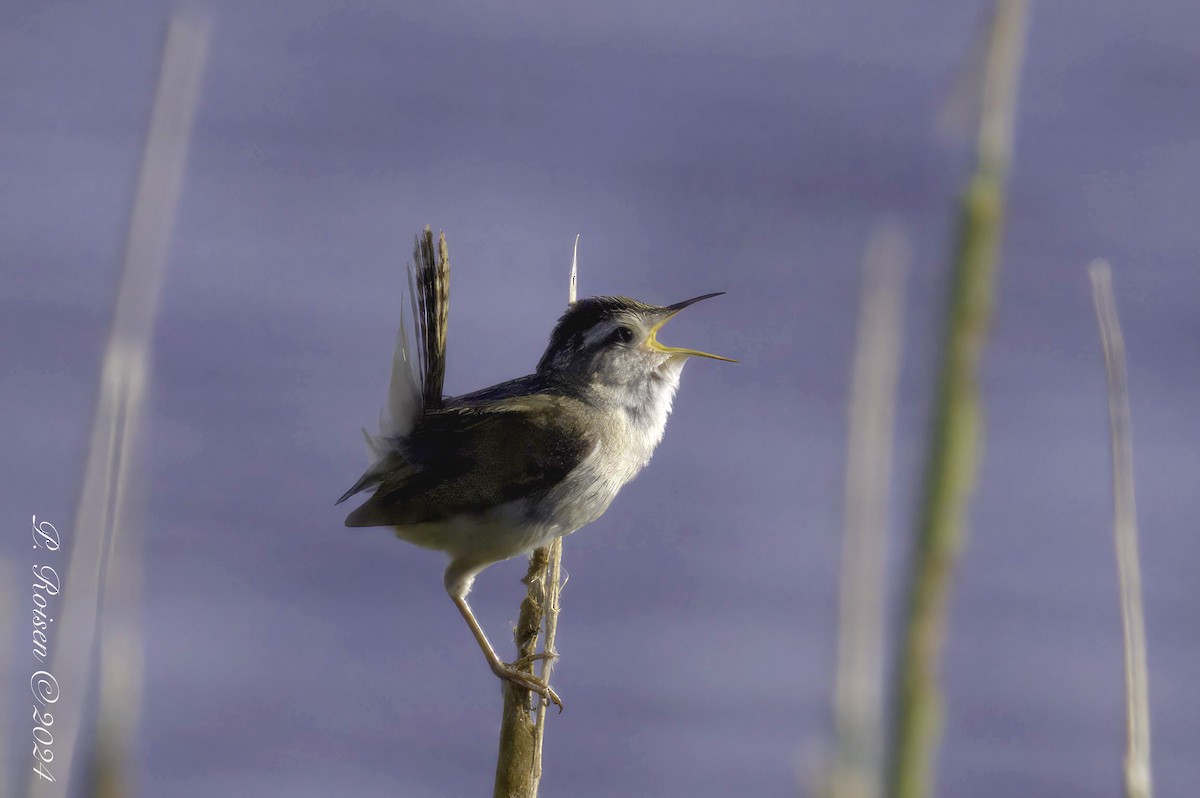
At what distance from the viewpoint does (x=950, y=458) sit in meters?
0.49

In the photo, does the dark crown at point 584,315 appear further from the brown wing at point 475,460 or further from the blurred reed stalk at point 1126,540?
the blurred reed stalk at point 1126,540

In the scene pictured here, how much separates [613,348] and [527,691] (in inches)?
50.3

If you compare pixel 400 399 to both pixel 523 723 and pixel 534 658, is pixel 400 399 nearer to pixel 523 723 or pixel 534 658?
pixel 534 658

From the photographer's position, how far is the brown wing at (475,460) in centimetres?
395

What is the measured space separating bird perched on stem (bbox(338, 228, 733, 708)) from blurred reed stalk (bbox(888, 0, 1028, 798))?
327 cm

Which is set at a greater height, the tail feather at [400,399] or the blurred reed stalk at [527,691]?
the tail feather at [400,399]

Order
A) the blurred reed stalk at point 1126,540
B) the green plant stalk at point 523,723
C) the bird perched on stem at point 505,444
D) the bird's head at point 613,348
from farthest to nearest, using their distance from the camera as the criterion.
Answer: the bird's head at point 613,348, the bird perched on stem at point 505,444, the green plant stalk at point 523,723, the blurred reed stalk at point 1126,540

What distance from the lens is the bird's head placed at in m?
4.32

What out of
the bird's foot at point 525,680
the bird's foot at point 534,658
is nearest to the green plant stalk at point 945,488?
the bird's foot at point 534,658

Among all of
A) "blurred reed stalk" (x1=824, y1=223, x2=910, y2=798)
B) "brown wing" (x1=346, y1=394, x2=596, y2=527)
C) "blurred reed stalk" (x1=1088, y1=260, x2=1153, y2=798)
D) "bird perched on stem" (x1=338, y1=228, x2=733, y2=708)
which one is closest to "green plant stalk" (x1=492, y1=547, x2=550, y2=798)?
"bird perched on stem" (x1=338, y1=228, x2=733, y2=708)

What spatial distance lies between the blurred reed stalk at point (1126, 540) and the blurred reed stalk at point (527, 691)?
2020 millimetres

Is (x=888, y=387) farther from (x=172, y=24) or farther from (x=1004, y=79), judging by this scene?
(x=172, y=24)

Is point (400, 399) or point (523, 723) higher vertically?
point (400, 399)

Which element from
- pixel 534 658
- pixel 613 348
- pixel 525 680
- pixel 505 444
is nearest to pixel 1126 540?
pixel 534 658
